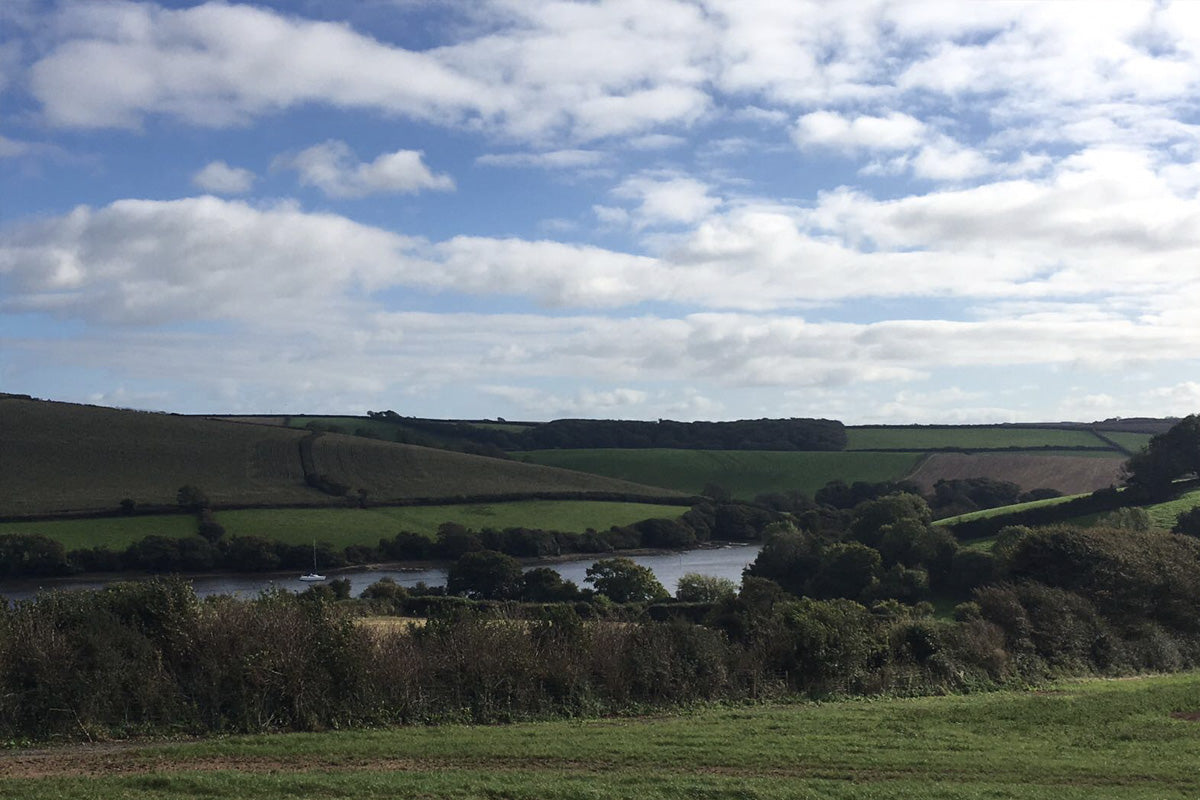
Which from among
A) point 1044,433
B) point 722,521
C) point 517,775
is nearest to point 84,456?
point 722,521

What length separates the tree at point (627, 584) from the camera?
221ft

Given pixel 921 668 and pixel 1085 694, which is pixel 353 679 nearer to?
pixel 921 668

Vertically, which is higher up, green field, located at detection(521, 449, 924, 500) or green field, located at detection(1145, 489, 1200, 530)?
green field, located at detection(521, 449, 924, 500)

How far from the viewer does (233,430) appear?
369 feet

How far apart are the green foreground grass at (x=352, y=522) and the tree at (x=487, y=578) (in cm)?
1797

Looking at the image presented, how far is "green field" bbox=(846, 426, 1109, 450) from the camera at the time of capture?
13738cm

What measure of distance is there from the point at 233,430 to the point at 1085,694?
334 ft

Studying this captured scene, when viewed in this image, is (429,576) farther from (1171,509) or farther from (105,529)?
(1171,509)

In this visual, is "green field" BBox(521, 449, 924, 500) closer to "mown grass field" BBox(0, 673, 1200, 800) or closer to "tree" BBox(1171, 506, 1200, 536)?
"tree" BBox(1171, 506, 1200, 536)

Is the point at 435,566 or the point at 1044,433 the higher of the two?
the point at 1044,433

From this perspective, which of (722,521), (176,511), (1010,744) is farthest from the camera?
(722,521)

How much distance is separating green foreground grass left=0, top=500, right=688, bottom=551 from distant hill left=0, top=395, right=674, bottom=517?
2.48 m

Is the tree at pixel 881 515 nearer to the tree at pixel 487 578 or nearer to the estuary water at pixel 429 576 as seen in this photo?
the estuary water at pixel 429 576

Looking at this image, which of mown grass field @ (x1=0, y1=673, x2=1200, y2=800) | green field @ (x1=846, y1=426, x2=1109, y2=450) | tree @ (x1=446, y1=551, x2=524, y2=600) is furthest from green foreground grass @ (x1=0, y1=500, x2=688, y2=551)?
mown grass field @ (x1=0, y1=673, x2=1200, y2=800)
